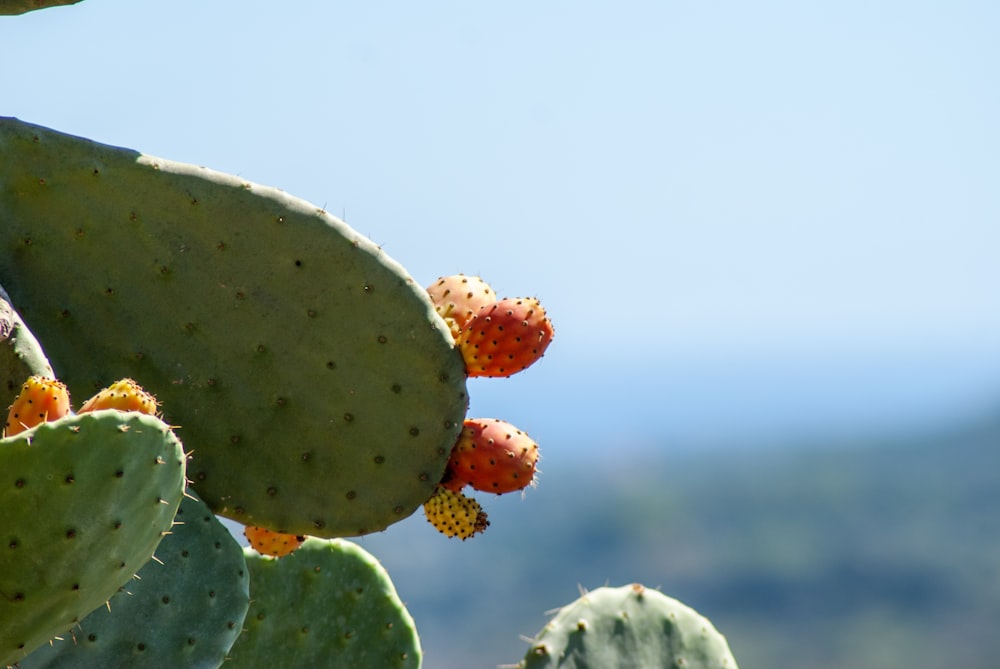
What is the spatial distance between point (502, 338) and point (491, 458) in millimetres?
240

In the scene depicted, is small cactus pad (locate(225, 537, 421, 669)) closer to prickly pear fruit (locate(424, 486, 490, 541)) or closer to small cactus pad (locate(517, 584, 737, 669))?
small cactus pad (locate(517, 584, 737, 669))

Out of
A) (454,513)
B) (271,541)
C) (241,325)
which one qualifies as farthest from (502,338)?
(271,541)

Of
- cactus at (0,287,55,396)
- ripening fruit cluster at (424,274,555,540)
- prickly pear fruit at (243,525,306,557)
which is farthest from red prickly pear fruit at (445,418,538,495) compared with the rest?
cactus at (0,287,55,396)

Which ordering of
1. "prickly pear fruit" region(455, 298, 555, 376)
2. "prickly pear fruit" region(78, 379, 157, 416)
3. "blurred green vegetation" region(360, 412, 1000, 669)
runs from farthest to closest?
"blurred green vegetation" region(360, 412, 1000, 669), "prickly pear fruit" region(455, 298, 555, 376), "prickly pear fruit" region(78, 379, 157, 416)

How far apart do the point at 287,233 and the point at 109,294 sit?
36cm

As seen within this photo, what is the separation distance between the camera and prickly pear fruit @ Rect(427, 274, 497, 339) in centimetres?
326

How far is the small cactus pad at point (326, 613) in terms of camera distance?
11.5 feet

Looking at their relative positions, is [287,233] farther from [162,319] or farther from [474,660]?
[474,660]

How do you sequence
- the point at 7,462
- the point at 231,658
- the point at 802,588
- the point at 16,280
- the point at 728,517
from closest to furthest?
the point at 7,462, the point at 16,280, the point at 231,658, the point at 802,588, the point at 728,517

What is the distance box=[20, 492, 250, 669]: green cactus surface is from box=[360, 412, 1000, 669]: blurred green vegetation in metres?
71.0

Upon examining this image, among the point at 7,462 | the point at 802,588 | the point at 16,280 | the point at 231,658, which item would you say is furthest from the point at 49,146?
the point at 802,588

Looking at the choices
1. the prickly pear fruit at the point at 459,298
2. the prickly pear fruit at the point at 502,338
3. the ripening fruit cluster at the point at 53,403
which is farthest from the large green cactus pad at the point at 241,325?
the ripening fruit cluster at the point at 53,403

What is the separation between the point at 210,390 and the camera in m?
3.05

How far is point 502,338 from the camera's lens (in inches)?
123
